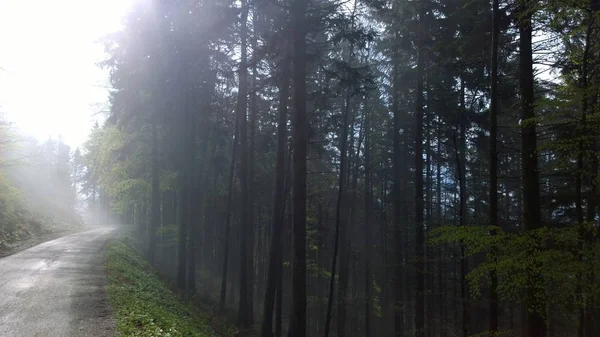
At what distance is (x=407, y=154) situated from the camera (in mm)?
22859

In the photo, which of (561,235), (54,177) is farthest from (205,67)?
(54,177)

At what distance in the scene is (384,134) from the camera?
73.7ft

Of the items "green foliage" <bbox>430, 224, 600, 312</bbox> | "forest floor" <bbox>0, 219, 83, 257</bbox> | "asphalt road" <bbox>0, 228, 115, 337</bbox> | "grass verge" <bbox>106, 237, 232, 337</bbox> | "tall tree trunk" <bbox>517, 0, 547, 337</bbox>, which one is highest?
"tall tree trunk" <bbox>517, 0, 547, 337</bbox>

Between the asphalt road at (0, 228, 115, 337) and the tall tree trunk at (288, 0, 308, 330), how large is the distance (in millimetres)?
4407

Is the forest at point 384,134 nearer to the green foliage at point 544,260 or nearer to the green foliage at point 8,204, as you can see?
the green foliage at point 544,260

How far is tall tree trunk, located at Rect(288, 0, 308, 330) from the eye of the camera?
9.84 m

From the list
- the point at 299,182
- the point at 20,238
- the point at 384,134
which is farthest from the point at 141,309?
the point at 20,238

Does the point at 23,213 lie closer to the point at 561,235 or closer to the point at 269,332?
the point at 269,332

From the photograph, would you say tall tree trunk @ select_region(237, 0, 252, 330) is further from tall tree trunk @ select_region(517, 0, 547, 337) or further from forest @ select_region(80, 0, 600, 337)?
tall tree trunk @ select_region(517, 0, 547, 337)

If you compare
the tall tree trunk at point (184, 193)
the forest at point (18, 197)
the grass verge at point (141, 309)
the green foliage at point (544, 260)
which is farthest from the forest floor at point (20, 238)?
the green foliage at point (544, 260)

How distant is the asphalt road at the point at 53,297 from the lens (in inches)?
302

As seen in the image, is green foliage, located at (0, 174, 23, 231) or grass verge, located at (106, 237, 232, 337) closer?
grass verge, located at (106, 237, 232, 337)

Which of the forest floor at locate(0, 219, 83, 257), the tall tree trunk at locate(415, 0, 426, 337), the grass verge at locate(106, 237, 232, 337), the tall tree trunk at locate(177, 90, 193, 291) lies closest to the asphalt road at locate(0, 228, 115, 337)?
the grass verge at locate(106, 237, 232, 337)

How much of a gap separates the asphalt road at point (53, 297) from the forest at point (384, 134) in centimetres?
476
